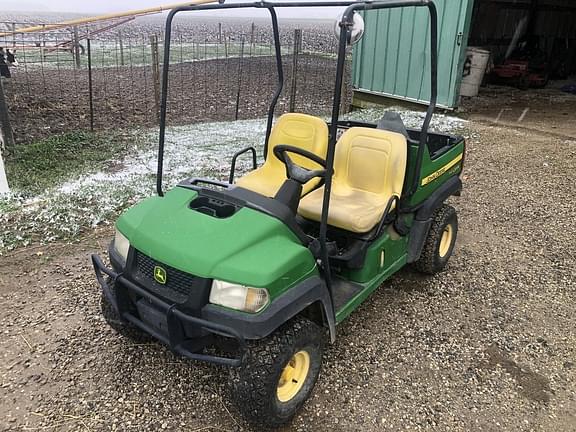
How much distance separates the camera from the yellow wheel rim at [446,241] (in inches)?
135

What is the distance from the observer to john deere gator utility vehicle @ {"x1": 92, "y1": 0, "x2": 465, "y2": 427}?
1912 millimetres

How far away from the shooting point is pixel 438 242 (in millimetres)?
3234

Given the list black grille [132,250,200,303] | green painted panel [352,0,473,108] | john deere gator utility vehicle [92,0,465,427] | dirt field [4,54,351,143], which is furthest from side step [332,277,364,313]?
green painted panel [352,0,473,108]

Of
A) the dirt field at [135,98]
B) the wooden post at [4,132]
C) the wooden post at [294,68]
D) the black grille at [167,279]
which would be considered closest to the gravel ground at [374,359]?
the black grille at [167,279]

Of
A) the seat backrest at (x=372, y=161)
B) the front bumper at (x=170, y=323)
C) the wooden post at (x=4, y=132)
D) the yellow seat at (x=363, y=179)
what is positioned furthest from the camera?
the wooden post at (x=4, y=132)

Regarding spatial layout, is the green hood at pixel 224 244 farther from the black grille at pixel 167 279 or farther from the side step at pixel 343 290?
the side step at pixel 343 290

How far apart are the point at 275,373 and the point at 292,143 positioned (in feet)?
5.37

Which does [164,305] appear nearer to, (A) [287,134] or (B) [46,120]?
(A) [287,134]

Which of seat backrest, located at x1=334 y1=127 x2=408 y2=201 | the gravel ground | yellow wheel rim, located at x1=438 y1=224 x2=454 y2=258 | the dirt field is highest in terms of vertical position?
seat backrest, located at x1=334 y1=127 x2=408 y2=201

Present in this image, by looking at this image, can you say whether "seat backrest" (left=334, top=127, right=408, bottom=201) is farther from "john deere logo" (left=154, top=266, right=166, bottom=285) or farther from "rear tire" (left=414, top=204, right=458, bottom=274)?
"john deere logo" (left=154, top=266, right=166, bottom=285)

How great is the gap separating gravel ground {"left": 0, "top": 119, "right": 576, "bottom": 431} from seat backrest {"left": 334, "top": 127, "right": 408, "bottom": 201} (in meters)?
0.75

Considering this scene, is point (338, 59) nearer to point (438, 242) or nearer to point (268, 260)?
point (268, 260)

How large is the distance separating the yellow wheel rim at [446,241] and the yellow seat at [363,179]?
784mm

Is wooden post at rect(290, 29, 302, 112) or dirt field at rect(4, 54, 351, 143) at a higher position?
wooden post at rect(290, 29, 302, 112)
